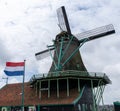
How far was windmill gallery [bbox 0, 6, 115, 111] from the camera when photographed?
29.3 metres

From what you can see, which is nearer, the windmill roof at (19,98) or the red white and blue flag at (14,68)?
the red white and blue flag at (14,68)

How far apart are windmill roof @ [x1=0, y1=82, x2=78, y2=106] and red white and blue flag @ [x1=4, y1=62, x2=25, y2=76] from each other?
18.0 feet

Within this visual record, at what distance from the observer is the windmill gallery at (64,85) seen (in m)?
29.3

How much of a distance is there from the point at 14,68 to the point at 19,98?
8110 millimetres

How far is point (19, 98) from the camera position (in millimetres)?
33938

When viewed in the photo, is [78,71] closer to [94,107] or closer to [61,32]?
[94,107]

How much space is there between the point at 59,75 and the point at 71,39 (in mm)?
7112

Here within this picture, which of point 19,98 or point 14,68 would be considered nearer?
point 14,68

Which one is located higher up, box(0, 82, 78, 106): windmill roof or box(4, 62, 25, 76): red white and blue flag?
box(4, 62, 25, 76): red white and blue flag

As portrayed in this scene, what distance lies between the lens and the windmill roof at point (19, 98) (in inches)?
1147

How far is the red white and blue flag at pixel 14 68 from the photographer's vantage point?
89.5 feet

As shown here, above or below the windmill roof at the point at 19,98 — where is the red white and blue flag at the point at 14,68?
above

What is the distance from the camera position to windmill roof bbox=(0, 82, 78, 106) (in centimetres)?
2914

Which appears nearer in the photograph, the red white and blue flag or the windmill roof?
the red white and blue flag
